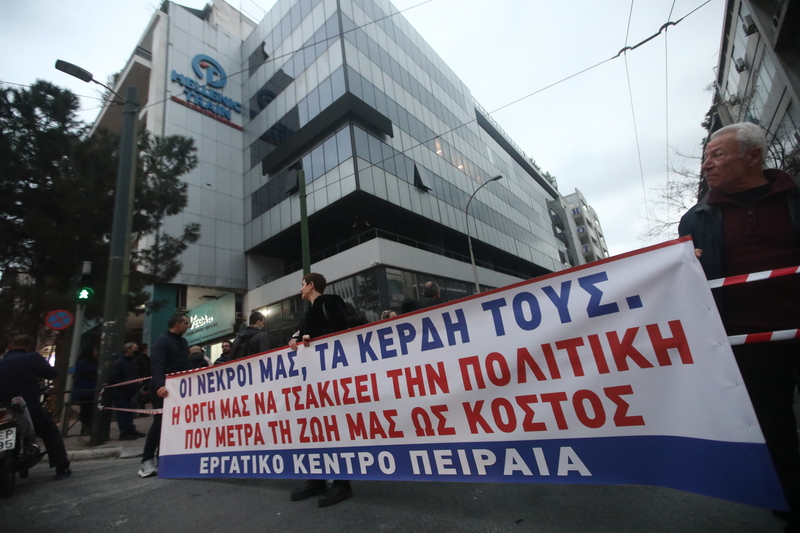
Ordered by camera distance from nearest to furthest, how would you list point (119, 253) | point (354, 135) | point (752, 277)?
1. point (752, 277)
2. point (119, 253)
3. point (354, 135)

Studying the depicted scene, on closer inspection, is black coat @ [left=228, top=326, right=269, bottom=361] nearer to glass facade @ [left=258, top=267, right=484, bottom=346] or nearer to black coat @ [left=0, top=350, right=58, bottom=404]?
black coat @ [left=0, top=350, right=58, bottom=404]

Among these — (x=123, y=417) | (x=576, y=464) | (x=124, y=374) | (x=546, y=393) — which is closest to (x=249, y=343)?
(x=546, y=393)

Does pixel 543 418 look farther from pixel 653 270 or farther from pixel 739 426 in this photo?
pixel 653 270

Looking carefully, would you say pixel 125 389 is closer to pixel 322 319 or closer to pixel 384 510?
pixel 322 319

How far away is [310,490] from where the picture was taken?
2803 millimetres

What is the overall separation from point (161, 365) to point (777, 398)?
203 inches

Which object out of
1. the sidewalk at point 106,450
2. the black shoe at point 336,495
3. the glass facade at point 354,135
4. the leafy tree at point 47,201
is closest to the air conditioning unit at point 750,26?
the glass facade at point 354,135

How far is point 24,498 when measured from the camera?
3.47 m

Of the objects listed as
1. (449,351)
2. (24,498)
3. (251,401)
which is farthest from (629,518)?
(24,498)

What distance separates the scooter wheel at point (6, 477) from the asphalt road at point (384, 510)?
4.7 inches

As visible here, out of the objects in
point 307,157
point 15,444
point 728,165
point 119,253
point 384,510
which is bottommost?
point 384,510

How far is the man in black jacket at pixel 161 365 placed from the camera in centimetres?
410

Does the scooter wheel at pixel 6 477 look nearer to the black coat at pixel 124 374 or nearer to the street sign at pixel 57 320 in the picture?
the black coat at pixel 124 374

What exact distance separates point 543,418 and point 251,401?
2.44m
